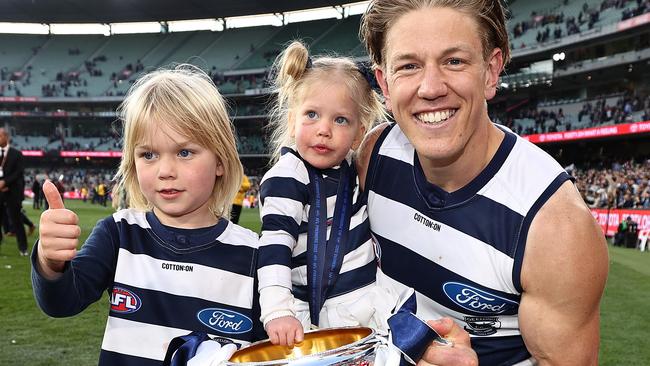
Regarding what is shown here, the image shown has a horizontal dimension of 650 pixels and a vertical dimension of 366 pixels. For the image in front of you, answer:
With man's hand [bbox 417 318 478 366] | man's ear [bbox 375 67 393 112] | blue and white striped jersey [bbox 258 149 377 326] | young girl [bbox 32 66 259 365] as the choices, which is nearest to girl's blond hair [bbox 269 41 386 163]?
man's ear [bbox 375 67 393 112]

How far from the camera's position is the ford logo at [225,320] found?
1.95 metres

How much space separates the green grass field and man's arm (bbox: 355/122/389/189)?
114 inches

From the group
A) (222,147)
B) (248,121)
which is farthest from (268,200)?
(248,121)

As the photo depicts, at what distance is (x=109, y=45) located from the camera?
2052 inches

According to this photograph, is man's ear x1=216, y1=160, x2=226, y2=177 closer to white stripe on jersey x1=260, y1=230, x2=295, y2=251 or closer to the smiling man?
white stripe on jersey x1=260, y1=230, x2=295, y2=251

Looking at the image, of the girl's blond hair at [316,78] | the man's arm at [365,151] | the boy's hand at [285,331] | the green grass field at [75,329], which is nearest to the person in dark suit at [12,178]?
the green grass field at [75,329]

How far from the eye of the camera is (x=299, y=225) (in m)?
2.33

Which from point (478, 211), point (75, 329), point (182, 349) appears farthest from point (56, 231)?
point (75, 329)

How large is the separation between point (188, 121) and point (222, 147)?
172 millimetres

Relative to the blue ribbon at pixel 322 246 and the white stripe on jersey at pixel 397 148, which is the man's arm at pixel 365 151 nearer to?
the white stripe on jersey at pixel 397 148

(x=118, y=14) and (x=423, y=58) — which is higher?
(x=118, y=14)

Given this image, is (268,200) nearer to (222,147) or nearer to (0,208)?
(222,147)

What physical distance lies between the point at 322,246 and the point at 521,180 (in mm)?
801

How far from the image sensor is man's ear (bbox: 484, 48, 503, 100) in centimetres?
211
